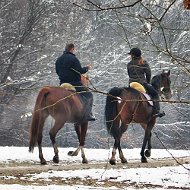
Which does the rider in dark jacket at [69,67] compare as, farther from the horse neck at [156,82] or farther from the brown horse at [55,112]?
the horse neck at [156,82]

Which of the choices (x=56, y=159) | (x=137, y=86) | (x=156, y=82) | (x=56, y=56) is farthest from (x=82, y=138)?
(x=56, y=56)

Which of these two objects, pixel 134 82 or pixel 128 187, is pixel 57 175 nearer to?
pixel 128 187

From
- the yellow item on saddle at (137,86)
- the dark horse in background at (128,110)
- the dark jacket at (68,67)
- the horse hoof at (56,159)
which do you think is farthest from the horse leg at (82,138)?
the yellow item on saddle at (137,86)

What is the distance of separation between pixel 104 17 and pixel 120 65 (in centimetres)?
321

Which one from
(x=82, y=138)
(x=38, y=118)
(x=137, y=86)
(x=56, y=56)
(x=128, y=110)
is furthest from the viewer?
(x=56, y=56)

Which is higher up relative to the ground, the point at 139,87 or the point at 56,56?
the point at 56,56

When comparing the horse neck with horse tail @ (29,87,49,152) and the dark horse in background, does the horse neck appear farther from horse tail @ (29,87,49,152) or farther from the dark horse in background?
horse tail @ (29,87,49,152)

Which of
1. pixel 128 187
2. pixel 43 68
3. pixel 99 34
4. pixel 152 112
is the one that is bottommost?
pixel 128 187

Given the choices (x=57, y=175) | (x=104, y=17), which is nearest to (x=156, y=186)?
(x=57, y=175)

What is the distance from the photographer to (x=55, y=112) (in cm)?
1490

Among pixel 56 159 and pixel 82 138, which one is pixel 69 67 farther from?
pixel 56 159

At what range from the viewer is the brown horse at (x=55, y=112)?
47.5ft

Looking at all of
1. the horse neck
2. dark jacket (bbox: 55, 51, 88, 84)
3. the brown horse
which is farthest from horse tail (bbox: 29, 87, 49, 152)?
the horse neck

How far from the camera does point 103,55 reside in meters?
34.5
